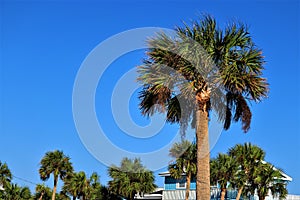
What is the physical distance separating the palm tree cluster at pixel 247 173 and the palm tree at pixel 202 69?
2488 cm

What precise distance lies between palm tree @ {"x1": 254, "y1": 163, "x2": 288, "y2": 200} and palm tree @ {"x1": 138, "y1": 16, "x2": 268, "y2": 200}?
2467 cm

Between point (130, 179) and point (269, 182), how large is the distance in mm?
15942

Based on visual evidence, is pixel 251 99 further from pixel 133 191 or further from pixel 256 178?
pixel 133 191

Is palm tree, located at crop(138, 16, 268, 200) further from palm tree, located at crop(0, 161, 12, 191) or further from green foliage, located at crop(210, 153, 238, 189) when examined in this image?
palm tree, located at crop(0, 161, 12, 191)

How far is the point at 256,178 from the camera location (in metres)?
40.1

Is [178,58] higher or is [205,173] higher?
[178,58]

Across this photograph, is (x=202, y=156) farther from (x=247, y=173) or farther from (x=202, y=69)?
(x=247, y=173)

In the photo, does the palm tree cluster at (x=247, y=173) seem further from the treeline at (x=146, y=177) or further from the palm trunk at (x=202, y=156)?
the palm trunk at (x=202, y=156)

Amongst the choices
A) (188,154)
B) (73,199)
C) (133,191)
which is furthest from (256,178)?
(73,199)

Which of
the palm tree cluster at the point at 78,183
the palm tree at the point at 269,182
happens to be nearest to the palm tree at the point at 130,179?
the palm tree cluster at the point at 78,183

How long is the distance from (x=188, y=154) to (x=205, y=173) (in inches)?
1206

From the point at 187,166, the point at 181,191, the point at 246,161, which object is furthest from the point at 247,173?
the point at 181,191

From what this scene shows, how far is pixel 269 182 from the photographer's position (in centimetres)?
3981

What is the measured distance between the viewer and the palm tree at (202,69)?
51.3 feet
